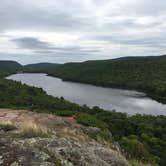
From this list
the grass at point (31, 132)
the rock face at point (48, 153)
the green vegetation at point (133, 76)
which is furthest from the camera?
the green vegetation at point (133, 76)

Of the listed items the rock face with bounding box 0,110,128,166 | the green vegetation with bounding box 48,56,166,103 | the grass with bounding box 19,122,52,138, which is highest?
the grass with bounding box 19,122,52,138

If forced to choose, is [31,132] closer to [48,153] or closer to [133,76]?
[48,153]

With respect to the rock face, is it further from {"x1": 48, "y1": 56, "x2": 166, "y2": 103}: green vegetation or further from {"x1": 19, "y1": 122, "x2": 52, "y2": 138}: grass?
{"x1": 48, "y1": 56, "x2": 166, "y2": 103}: green vegetation

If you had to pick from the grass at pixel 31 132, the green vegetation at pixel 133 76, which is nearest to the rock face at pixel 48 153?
the grass at pixel 31 132

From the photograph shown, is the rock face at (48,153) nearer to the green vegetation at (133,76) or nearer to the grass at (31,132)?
the grass at (31,132)

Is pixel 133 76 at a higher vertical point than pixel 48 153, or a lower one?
lower

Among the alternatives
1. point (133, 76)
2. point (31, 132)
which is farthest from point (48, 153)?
point (133, 76)

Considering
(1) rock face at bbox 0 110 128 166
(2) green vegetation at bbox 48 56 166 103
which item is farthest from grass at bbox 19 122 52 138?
(2) green vegetation at bbox 48 56 166 103

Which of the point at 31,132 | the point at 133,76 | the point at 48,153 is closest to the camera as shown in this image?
the point at 48,153

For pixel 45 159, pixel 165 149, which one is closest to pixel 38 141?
pixel 45 159

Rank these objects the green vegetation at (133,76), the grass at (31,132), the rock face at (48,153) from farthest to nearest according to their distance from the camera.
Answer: the green vegetation at (133,76) → the grass at (31,132) → the rock face at (48,153)

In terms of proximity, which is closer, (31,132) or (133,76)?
(31,132)

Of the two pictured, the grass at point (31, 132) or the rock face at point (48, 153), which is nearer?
the rock face at point (48, 153)

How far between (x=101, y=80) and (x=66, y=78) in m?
32.6
